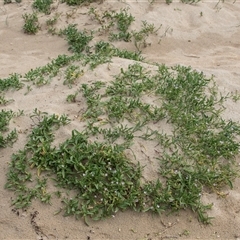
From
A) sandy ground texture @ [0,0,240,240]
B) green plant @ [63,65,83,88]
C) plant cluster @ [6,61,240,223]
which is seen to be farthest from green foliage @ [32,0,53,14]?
plant cluster @ [6,61,240,223]

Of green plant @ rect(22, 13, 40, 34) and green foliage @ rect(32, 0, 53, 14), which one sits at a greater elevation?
green foliage @ rect(32, 0, 53, 14)

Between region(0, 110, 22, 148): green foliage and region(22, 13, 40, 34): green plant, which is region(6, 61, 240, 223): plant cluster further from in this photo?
region(22, 13, 40, 34): green plant

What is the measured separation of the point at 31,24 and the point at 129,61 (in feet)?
7.46

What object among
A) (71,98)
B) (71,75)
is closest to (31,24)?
(71,75)

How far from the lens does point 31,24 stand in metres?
6.31

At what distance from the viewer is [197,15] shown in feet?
21.7

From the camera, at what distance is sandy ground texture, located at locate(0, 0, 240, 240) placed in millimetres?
3141

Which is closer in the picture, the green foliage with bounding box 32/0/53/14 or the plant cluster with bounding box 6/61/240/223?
the plant cluster with bounding box 6/61/240/223

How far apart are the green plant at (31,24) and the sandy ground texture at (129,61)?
10cm

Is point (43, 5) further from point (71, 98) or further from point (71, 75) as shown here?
point (71, 98)

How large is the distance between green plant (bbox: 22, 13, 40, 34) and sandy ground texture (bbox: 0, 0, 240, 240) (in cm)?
10

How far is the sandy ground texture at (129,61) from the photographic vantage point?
3.14 m

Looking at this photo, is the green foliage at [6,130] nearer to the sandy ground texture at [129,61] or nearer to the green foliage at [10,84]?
the sandy ground texture at [129,61]

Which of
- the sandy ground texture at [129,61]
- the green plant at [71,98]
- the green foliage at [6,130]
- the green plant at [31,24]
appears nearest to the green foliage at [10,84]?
the sandy ground texture at [129,61]
